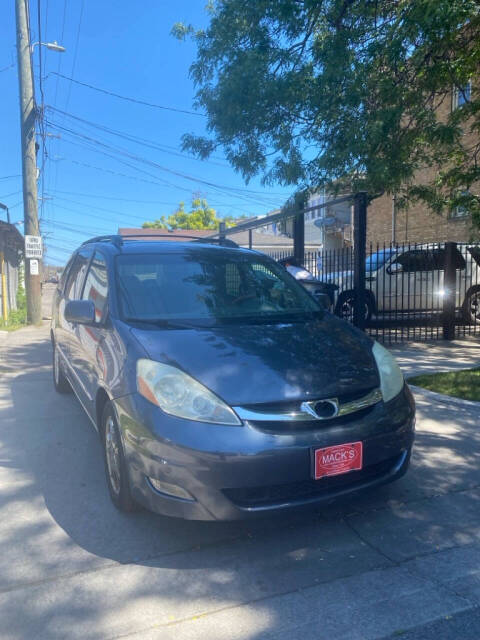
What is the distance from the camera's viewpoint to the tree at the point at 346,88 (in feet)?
20.4

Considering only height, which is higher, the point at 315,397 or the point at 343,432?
the point at 315,397

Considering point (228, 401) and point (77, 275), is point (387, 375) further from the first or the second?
point (77, 275)

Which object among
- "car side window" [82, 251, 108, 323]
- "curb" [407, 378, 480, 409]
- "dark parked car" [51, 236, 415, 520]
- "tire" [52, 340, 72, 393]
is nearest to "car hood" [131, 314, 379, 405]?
"dark parked car" [51, 236, 415, 520]

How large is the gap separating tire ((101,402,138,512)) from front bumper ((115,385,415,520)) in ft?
0.62

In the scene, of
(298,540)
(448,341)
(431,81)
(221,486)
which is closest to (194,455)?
(221,486)

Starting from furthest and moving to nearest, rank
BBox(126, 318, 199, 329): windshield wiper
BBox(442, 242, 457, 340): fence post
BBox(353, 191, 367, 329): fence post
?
BBox(442, 242, 457, 340): fence post → BBox(353, 191, 367, 329): fence post → BBox(126, 318, 199, 329): windshield wiper

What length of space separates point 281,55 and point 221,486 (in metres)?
6.19

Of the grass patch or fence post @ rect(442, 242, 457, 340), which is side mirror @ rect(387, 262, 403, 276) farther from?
the grass patch

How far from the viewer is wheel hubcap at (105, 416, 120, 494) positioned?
10.7ft

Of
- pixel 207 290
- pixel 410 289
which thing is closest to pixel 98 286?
pixel 207 290

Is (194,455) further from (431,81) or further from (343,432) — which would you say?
(431,81)

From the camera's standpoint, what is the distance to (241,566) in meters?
2.76

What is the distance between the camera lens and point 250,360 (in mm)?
3059

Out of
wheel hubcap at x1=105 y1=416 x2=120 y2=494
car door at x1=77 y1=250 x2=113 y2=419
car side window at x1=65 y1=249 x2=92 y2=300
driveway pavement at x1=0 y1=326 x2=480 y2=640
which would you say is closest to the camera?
driveway pavement at x1=0 y1=326 x2=480 y2=640
